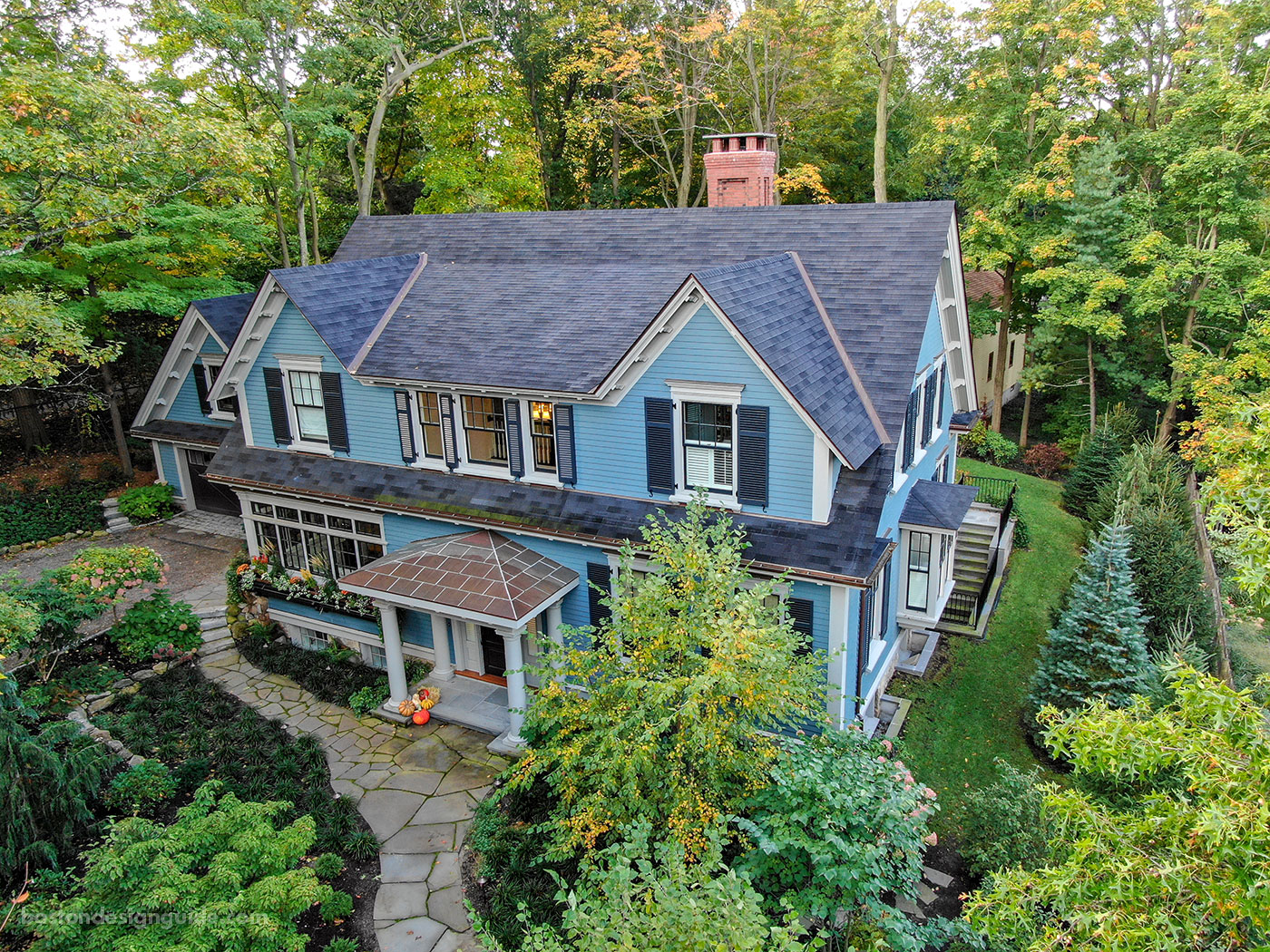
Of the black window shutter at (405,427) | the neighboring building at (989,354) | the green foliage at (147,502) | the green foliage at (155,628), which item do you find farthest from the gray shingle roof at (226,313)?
the neighboring building at (989,354)

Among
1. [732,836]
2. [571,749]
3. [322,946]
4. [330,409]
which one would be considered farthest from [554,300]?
[322,946]

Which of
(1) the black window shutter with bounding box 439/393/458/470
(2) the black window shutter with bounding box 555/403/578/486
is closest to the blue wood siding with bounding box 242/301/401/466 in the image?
(1) the black window shutter with bounding box 439/393/458/470

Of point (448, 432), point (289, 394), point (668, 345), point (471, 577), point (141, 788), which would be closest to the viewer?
point (141, 788)

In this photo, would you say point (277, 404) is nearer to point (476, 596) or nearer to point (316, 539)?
point (316, 539)

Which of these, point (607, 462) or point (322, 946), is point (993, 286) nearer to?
point (607, 462)

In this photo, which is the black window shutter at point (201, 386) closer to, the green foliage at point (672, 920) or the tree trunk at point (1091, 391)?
the green foliage at point (672, 920)

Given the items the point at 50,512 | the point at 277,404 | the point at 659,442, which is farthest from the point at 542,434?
the point at 50,512
